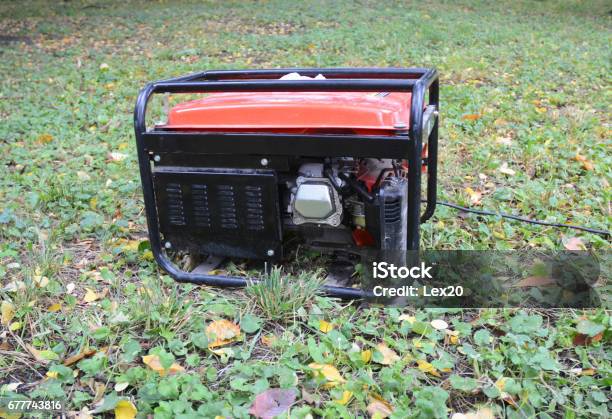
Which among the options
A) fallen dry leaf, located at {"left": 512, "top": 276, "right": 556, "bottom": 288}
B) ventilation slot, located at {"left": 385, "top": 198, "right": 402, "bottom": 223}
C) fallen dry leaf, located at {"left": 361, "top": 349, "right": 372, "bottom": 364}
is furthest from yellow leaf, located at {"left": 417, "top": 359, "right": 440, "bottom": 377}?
fallen dry leaf, located at {"left": 512, "top": 276, "right": 556, "bottom": 288}

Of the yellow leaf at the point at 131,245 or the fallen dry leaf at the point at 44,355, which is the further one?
the yellow leaf at the point at 131,245

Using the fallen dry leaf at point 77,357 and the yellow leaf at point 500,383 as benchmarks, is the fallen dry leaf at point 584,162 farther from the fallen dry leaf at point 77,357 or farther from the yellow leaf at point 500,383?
the fallen dry leaf at point 77,357

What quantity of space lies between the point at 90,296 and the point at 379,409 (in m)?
1.29

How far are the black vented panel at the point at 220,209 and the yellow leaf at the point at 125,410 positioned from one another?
0.85 m

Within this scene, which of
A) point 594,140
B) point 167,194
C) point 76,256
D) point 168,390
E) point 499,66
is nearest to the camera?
point 168,390

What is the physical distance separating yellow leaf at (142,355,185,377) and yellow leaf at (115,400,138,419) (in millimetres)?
163

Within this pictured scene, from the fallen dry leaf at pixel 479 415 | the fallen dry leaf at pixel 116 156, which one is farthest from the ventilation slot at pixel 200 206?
the fallen dry leaf at pixel 116 156

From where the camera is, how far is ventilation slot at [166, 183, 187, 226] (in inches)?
97.2

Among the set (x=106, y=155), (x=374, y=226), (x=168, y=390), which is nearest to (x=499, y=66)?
(x=106, y=155)

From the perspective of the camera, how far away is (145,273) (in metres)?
2.64

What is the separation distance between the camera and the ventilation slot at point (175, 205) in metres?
2.47

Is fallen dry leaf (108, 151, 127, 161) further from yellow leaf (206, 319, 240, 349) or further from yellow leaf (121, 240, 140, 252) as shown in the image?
yellow leaf (206, 319, 240, 349)

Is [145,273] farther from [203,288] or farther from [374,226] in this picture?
[374,226]

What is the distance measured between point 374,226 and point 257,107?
0.64 meters
